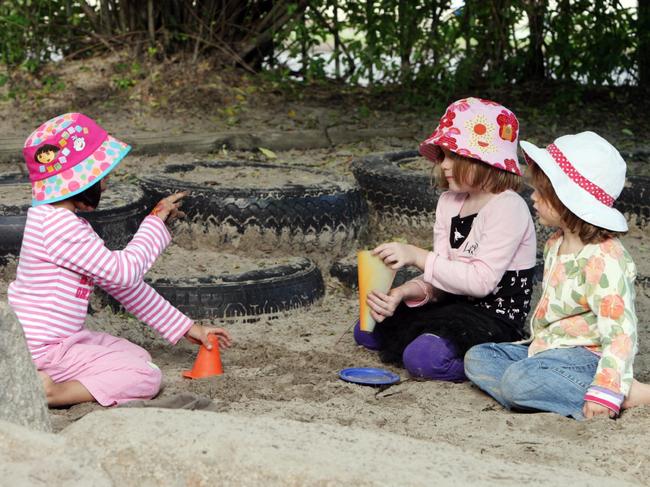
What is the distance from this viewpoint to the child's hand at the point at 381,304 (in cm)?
370

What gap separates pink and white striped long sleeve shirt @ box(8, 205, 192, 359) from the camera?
337 cm

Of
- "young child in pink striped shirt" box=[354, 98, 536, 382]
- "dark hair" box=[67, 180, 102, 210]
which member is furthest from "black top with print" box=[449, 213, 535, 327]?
"dark hair" box=[67, 180, 102, 210]

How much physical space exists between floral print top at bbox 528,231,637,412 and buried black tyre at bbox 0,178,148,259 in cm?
184

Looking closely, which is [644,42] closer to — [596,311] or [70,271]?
[596,311]

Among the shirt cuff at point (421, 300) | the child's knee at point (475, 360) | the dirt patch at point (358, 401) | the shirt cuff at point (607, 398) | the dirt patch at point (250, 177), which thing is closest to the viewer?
the dirt patch at point (358, 401)

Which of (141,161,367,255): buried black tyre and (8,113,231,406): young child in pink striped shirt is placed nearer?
(8,113,231,406): young child in pink striped shirt

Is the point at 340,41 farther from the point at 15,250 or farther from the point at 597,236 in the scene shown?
the point at 597,236

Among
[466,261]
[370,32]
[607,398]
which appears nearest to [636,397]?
[607,398]

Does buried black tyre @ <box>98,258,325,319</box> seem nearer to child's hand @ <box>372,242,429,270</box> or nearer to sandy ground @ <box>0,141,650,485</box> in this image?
sandy ground @ <box>0,141,650,485</box>

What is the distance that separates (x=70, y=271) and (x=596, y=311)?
1.59 m

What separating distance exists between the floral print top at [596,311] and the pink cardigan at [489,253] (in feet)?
0.62

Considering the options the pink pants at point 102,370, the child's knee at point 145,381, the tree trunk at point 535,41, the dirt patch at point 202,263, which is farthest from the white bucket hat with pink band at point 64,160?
the tree trunk at point 535,41

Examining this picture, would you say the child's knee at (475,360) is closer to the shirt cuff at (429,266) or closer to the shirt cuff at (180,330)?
the shirt cuff at (429,266)

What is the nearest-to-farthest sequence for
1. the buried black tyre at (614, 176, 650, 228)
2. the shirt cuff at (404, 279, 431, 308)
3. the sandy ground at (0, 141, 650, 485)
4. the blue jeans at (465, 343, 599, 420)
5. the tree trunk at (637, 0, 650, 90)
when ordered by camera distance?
the sandy ground at (0, 141, 650, 485), the blue jeans at (465, 343, 599, 420), the shirt cuff at (404, 279, 431, 308), the buried black tyre at (614, 176, 650, 228), the tree trunk at (637, 0, 650, 90)
